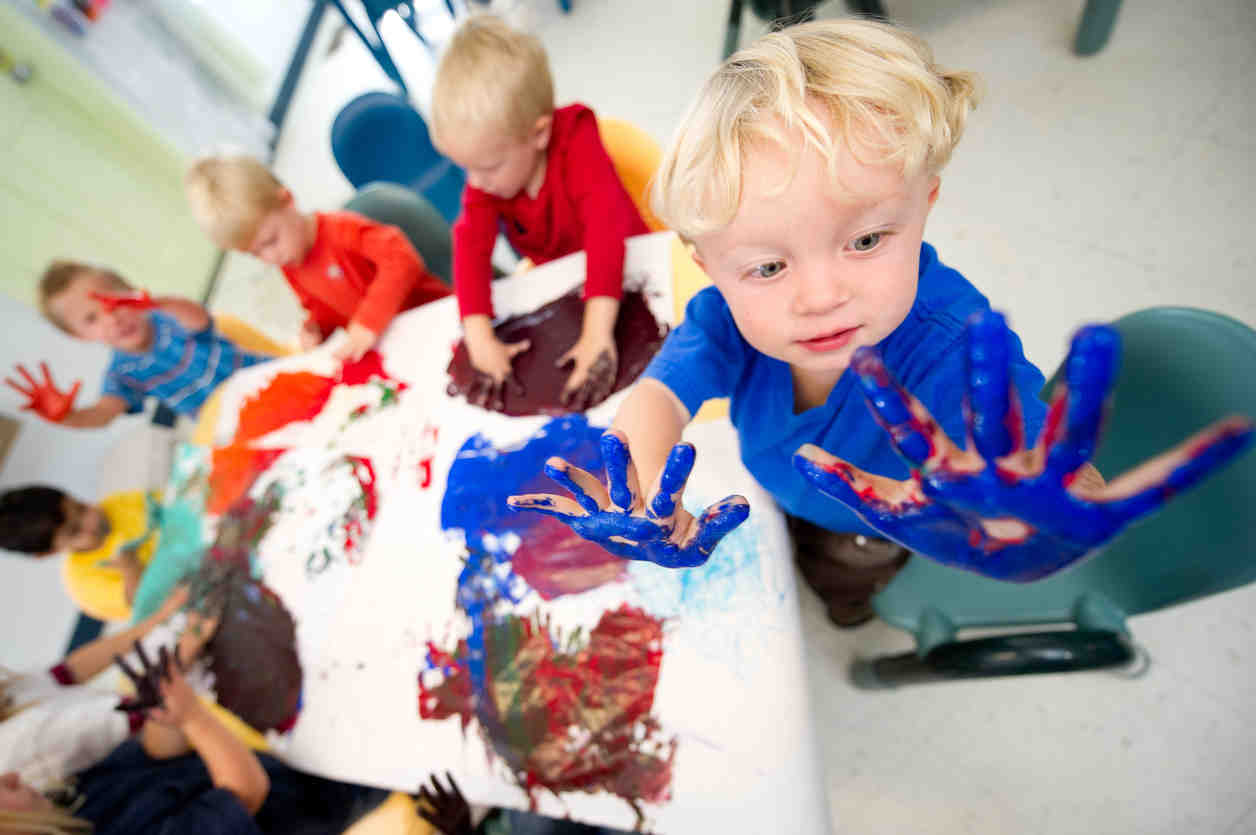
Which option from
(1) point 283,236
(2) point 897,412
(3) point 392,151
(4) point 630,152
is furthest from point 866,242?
(3) point 392,151

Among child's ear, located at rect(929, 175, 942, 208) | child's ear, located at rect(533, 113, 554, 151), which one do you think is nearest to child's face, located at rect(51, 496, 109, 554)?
child's ear, located at rect(533, 113, 554, 151)

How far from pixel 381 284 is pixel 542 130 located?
46cm

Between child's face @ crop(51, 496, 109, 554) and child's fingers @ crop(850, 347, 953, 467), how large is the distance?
198 cm

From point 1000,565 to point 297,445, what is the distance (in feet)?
3.80

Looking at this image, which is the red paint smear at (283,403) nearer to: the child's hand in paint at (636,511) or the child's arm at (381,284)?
the child's arm at (381,284)

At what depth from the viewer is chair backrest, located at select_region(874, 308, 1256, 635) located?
0.54 meters

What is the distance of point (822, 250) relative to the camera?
415 mm

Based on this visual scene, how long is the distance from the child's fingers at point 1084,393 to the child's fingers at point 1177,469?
0.08ft

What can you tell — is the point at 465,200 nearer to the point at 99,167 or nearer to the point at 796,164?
the point at 796,164

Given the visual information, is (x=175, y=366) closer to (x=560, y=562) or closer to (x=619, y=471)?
(x=560, y=562)

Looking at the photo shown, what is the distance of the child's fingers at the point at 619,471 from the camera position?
437 mm

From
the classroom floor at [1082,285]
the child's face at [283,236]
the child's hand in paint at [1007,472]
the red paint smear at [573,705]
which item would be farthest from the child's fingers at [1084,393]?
the child's face at [283,236]

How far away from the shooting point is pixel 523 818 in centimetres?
80

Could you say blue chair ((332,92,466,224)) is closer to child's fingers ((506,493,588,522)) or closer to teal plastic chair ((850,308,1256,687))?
child's fingers ((506,493,588,522))
